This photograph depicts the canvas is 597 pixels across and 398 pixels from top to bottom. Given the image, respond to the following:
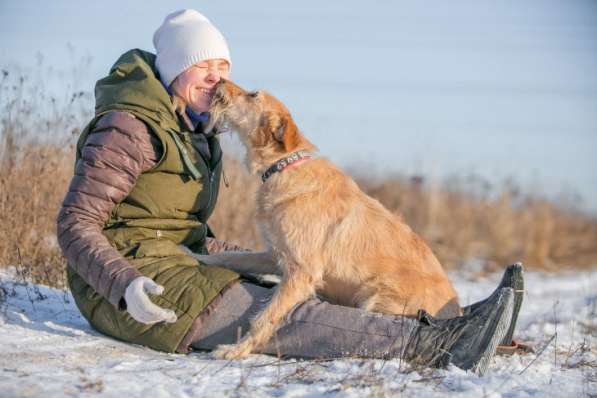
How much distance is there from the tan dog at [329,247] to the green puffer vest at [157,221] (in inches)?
14.2

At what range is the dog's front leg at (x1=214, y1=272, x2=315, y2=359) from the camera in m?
3.95

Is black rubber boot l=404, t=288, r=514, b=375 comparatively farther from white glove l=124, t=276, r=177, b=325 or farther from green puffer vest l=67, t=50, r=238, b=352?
white glove l=124, t=276, r=177, b=325

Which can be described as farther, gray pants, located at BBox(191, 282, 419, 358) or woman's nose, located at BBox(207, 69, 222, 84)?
woman's nose, located at BBox(207, 69, 222, 84)

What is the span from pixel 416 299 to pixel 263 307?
0.94 m

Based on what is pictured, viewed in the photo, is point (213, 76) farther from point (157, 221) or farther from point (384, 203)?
point (384, 203)

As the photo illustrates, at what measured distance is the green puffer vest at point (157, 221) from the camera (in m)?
4.02

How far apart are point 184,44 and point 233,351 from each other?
6.83 feet

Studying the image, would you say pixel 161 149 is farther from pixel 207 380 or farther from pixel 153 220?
pixel 207 380

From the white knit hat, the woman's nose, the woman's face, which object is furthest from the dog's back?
the white knit hat

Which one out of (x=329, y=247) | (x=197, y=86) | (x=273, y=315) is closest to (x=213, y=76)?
(x=197, y=86)

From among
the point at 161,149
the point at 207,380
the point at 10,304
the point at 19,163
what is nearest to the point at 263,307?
the point at 207,380

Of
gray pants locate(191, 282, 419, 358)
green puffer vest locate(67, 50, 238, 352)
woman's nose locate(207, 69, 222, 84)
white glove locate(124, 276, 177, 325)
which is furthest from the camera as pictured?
woman's nose locate(207, 69, 222, 84)

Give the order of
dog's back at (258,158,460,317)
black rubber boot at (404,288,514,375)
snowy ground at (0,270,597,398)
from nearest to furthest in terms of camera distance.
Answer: snowy ground at (0,270,597,398), black rubber boot at (404,288,514,375), dog's back at (258,158,460,317)

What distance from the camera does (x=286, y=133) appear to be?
4461 mm
